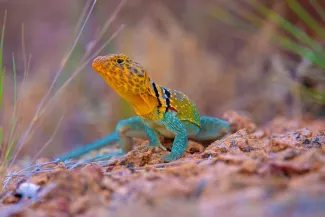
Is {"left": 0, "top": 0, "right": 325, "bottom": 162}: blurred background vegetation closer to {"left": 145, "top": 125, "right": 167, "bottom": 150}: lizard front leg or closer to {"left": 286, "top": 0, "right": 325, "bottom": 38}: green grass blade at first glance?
{"left": 286, "top": 0, "right": 325, "bottom": 38}: green grass blade

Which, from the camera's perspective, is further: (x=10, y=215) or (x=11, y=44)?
(x=11, y=44)

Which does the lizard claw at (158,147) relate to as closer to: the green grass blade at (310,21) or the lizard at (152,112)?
the lizard at (152,112)

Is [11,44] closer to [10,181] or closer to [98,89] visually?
[98,89]

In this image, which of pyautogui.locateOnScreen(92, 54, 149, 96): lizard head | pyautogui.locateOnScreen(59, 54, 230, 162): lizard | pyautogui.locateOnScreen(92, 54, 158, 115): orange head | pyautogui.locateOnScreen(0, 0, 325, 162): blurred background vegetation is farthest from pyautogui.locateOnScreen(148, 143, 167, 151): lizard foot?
pyautogui.locateOnScreen(0, 0, 325, 162): blurred background vegetation

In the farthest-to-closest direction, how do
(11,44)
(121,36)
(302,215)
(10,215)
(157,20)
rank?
1. (11,44)
2. (157,20)
3. (121,36)
4. (10,215)
5. (302,215)

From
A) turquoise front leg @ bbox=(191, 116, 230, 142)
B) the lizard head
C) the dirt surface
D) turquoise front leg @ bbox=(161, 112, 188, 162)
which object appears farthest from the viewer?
turquoise front leg @ bbox=(191, 116, 230, 142)

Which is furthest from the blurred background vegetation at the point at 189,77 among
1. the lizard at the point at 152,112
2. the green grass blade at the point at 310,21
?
the lizard at the point at 152,112

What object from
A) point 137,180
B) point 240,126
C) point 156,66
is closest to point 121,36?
point 156,66
